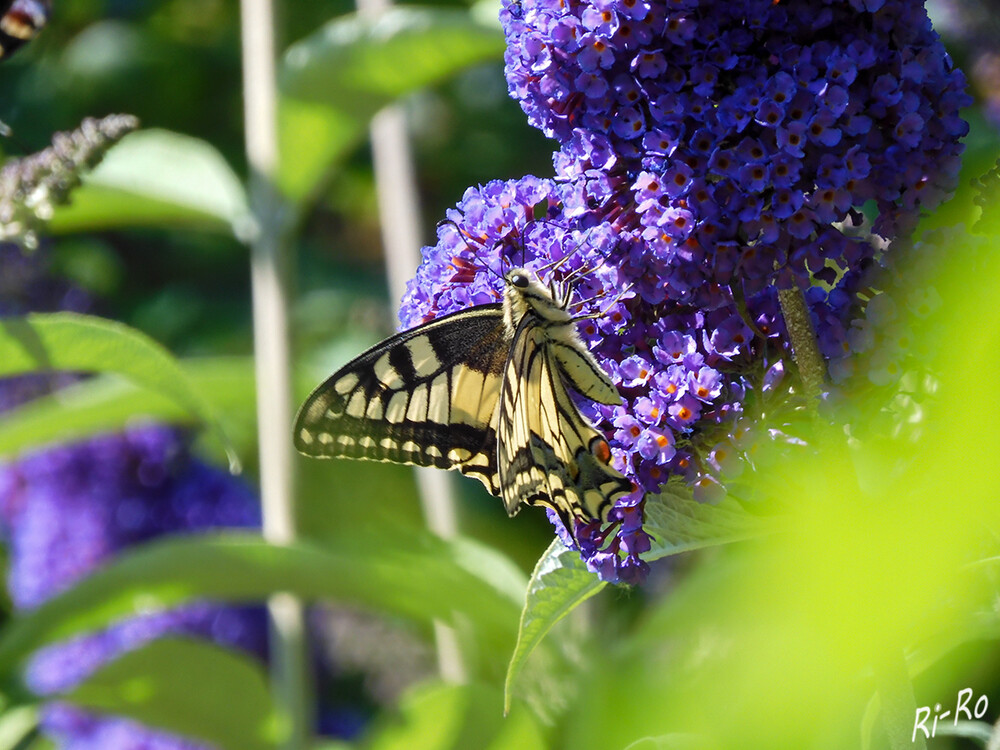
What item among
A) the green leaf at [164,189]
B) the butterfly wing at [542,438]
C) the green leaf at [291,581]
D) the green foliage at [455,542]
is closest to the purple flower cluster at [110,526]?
the green foliage at [455,542]

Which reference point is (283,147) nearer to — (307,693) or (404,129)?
(404,129)

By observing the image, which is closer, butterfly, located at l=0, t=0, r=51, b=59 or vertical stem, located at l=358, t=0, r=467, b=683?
butterfly, located at l=0, t=0, r=51, b=59

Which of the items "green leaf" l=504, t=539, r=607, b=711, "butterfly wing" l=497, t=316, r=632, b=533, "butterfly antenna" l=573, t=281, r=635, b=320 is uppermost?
"butterfly antenna" l=573, t=281, r=635, b=320

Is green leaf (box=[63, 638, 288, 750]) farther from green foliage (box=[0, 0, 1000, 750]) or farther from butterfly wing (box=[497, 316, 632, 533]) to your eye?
butterfly wing (box=[497, 316, 632, 533])

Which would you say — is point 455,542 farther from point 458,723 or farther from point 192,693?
point 192,693

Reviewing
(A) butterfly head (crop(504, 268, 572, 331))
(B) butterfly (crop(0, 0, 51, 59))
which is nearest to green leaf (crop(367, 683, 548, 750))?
(A) butterfly head (crop(504, 268, 572, 331))

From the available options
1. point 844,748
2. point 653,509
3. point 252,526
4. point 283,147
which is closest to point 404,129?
point 283,147

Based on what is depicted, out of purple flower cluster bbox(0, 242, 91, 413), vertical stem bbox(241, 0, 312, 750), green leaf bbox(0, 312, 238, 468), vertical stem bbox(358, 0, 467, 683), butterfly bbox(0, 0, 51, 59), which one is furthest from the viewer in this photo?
purple flower cluster bbox(0, 242, 91, 413)
